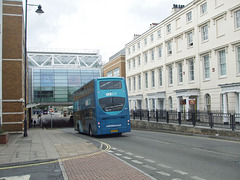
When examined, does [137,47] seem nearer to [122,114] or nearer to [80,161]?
[122,114]

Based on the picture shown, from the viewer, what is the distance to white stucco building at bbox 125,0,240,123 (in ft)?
76.8

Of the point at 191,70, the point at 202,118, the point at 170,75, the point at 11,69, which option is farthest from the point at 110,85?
the point at 170,75

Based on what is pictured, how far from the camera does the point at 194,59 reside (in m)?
29.0

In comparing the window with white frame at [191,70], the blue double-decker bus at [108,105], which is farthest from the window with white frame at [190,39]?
the blue double-decker bus at [108,105]

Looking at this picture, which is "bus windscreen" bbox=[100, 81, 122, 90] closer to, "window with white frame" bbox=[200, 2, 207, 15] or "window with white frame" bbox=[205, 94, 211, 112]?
"window with white frame" bbox=[205, 94, 211, 112]

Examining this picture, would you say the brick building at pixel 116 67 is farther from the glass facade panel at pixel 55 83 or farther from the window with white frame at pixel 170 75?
the window with white frame at pixel 170 75

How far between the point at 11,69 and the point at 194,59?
18.4 m

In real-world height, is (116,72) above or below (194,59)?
above

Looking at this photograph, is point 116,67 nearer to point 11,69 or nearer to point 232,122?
point 11,69

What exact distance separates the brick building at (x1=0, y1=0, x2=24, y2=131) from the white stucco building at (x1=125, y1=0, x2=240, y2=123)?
14.9m

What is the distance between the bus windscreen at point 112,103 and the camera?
58.5 feet

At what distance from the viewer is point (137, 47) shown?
43.9 metres

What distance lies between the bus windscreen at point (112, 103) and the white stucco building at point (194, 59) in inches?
247

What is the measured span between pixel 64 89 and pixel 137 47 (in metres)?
19.8
